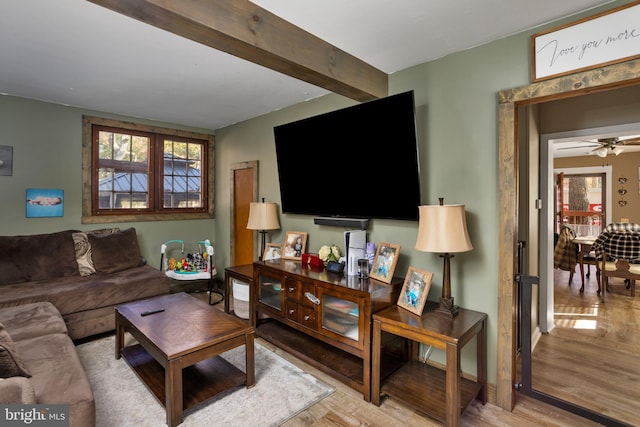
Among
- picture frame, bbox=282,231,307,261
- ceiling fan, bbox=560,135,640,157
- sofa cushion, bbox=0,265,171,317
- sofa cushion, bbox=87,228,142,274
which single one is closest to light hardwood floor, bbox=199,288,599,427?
picture frame, bbox=282,231,307,261

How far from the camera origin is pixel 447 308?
221 cm

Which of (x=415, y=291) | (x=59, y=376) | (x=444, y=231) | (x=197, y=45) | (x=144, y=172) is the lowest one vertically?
(x=59, y=376)

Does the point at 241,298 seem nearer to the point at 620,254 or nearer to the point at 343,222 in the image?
the point at 343,222

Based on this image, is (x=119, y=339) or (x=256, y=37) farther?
(x=119, y=339)

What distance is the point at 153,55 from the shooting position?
2.53 m

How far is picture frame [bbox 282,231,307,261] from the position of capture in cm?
348

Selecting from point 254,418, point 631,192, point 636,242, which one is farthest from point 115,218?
point 631,192

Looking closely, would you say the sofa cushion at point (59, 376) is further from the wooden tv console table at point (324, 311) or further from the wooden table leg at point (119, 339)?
the wooden tv console table at point (324, 311)

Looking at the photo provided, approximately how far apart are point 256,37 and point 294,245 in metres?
2.17

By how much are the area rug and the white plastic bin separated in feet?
2.91

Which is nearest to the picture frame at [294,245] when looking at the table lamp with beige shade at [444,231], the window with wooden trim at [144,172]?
the table lamp with beige shade at [444,231]

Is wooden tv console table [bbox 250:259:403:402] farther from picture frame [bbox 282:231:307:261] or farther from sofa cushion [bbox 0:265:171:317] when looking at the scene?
sofa cushion [bbox 0:265:171:317]

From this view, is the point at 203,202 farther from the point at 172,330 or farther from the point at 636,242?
the point at 636,242

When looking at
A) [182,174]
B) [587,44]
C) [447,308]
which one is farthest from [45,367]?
[587,44]
